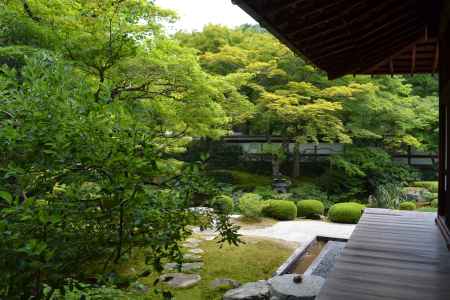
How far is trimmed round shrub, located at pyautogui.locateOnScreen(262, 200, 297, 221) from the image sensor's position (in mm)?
10023

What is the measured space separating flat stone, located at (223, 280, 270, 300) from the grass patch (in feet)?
0.84

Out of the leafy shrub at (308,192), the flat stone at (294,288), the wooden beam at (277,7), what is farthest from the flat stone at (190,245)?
the leafy shrub at (308,192)

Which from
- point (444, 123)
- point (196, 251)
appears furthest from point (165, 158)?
point (444, 123)

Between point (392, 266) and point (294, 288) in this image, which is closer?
point (392, 266)

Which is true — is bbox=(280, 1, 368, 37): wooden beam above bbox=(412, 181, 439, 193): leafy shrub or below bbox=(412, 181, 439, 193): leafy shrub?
above

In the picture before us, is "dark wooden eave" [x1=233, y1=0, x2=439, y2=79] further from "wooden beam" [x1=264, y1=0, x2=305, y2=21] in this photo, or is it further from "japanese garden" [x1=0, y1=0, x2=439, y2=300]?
"japanese garden" [x1=0, y1=0, x2=439, y2=300]

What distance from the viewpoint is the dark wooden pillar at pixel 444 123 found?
3396 millimetres

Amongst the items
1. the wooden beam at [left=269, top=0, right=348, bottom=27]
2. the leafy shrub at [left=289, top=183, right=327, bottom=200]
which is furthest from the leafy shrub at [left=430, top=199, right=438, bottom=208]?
the wooden beam at [left=269, top=0, right=348, bottom=27]

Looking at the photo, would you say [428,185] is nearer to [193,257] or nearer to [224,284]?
[193,257]

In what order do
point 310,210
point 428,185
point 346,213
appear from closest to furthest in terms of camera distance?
point 346,213 < point 310,210 < point 428,185

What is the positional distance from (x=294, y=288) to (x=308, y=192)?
889 centimetres

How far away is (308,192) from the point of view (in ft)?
42.3

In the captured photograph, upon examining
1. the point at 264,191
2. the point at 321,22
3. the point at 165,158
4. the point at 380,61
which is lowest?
the point at 264,191

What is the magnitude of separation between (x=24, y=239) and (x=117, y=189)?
12.7 inches
